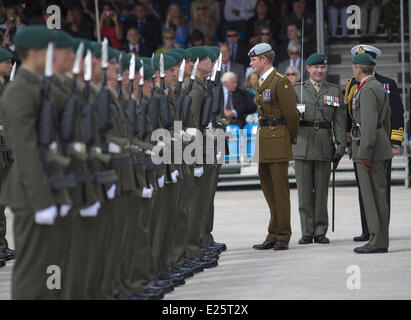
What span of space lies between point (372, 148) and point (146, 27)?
9.72m

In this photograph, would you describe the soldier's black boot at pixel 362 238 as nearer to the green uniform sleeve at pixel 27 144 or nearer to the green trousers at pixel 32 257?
the green trousers at pixel 32 257

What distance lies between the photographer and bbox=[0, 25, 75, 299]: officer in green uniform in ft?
18.4

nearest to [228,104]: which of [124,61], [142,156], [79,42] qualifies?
[124,61]

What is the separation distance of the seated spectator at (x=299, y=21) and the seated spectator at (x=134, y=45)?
2363mm

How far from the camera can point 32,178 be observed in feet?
18.5

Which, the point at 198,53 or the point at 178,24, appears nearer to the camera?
the point at 198,53

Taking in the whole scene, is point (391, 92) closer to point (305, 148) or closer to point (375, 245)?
point (305, 148)

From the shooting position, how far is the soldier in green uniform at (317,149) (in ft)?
33.9

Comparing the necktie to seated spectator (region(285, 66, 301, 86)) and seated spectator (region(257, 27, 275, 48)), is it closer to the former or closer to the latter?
seated spectator (region(285, 66, 301, 86))

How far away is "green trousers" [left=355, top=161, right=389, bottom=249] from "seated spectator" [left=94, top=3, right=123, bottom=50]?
30.5 ft

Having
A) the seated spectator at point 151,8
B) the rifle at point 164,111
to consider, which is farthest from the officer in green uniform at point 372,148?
the seated spectator at point 151,8

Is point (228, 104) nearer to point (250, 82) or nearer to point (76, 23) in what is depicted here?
point (250, 82)

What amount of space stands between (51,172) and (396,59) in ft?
44.4

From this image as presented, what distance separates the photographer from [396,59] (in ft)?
60.7
